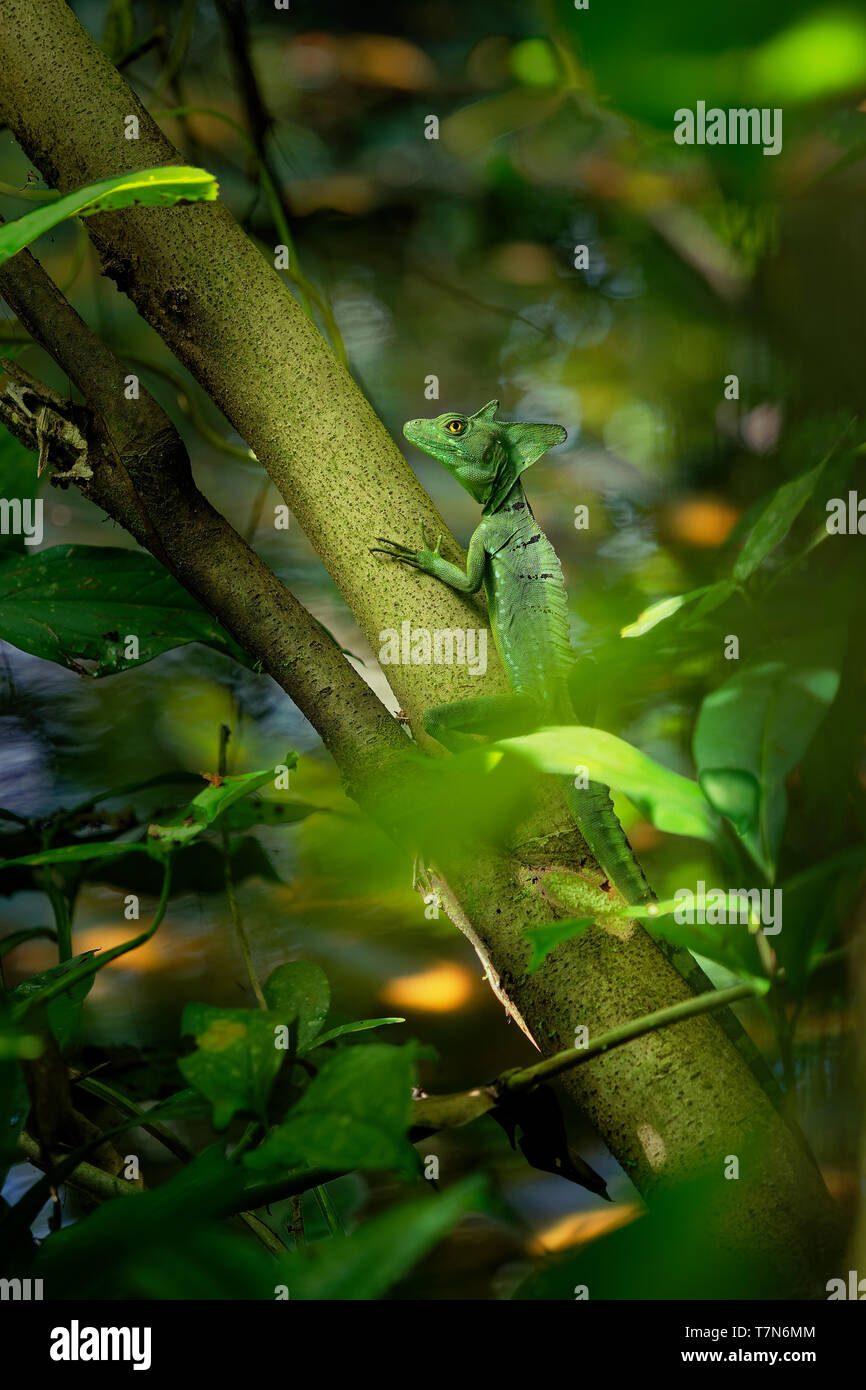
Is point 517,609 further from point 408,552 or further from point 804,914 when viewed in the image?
point 804,914

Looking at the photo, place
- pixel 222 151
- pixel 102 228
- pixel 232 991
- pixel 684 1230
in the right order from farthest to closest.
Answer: pixel 222 151
pixel 232 991
pixel 102 228
pixel 684 1230

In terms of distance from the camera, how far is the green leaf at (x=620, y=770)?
52cm

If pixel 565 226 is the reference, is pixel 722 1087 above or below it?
below

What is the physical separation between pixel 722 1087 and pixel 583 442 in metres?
1.23

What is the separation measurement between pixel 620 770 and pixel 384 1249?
27 centimetres

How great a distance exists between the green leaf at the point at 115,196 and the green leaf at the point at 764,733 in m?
0.45

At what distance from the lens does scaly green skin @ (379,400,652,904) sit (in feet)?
2.89

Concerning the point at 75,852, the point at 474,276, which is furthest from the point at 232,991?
the point at 474,276

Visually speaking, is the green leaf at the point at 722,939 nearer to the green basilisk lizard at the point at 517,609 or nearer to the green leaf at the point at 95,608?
the green basilisk lizard at the point at 517,609

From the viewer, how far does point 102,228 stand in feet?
3.11

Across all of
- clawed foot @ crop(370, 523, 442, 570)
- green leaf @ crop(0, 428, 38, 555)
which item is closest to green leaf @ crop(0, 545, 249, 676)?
green leaf @ crop(0, 428, 38, 555)

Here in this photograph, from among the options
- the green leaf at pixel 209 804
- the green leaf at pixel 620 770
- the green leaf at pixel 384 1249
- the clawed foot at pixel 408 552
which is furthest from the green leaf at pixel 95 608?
the green leaf at pixel 384 1249

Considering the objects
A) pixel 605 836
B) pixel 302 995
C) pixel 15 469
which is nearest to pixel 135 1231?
pixel 302 995
